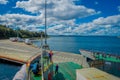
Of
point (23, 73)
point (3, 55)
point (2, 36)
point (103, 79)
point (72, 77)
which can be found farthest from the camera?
point (2, 36)

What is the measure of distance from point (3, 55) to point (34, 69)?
90.1 feet

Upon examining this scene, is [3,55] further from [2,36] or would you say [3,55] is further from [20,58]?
[2,36]

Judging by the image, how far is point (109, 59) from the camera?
129 feet

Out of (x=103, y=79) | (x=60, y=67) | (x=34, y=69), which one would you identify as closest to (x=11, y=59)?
(x=60, y=67)

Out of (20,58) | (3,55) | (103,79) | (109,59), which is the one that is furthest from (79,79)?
(3,55)

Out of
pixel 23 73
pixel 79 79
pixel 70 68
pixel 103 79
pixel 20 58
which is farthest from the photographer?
pixel 20 58

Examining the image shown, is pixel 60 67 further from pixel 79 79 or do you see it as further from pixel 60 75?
pixel 79 79

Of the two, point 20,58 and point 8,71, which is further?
point 20,58

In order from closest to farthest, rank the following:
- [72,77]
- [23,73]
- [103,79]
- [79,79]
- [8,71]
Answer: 1. [103,79]
2. [79,79]
3. [23,73]
4. [72,77]
5. [8,71]

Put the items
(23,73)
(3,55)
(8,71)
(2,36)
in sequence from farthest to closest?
(2,36), (3,55), (8,71), (23,73)

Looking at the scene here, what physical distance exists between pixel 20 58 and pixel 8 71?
481cm

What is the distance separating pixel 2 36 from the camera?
134 m

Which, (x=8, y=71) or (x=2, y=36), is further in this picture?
(x=2, y=36)

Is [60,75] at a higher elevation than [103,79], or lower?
lower
